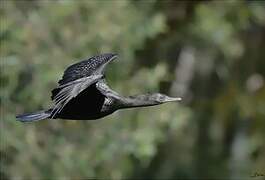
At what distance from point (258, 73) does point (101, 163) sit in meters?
4.75

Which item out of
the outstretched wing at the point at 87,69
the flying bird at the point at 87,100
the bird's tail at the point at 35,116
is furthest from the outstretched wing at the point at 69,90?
the outstretched wing at the point at 87,69

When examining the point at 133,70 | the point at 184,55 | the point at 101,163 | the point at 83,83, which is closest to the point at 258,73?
the point at 184,55

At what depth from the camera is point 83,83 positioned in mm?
6254

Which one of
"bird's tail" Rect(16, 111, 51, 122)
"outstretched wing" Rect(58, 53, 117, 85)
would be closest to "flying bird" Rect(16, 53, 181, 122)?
"bird's tail" Rect(16, 111, 51, 122)

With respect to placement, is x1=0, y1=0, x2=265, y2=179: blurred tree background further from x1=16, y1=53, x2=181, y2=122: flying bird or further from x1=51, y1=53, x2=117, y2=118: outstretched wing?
x1=16, y1=53, x2=181, y2=122: flying bird

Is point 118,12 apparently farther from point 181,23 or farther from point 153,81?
point 181,23

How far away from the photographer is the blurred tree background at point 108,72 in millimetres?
10844

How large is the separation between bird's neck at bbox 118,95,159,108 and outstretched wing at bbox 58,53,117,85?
38cm

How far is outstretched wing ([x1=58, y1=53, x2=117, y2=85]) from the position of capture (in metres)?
6.86

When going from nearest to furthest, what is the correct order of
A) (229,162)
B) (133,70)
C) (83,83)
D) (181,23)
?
(83,83), (133,70), (181,23), (229,162)

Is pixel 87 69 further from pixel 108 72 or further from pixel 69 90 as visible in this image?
pixel 108 72

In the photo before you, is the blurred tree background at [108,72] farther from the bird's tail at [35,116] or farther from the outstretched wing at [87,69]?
the bird's tail at [35,116]

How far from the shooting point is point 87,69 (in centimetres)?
704

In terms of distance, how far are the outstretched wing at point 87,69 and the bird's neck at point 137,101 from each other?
1.26ft
